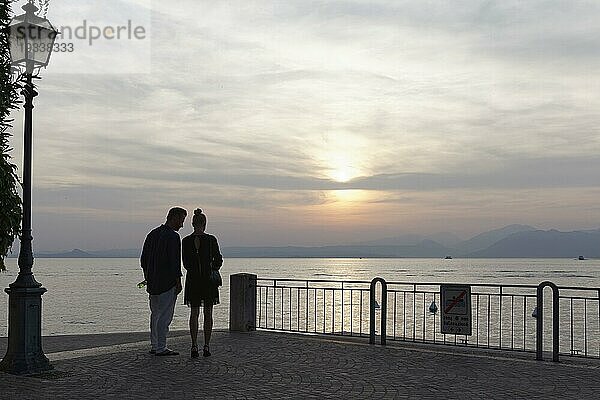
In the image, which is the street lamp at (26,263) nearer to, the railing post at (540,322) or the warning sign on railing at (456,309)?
the warning sign on railing at (456,309)

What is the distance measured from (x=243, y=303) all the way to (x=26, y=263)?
16.9ft

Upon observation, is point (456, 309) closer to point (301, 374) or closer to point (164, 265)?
point (301, 374)

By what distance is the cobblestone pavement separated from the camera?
8367 mm

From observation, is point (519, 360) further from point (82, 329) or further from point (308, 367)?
point (82, 329)

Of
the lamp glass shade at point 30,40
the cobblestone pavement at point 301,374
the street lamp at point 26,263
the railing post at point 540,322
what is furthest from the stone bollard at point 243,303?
the lamp glass shade at point 30,40

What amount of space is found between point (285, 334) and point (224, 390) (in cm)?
530

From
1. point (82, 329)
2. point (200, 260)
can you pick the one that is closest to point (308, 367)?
point (200, 260)

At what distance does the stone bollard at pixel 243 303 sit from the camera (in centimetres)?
1395

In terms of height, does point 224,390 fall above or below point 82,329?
above

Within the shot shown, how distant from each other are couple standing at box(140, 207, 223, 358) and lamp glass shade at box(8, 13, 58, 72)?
9.29 feet

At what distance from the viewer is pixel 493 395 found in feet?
27.2

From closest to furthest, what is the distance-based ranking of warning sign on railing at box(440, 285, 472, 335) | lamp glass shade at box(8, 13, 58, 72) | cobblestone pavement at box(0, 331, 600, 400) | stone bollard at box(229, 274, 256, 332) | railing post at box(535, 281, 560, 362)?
cobblestone pavement at box(0, 331, 600, 400) < lamp glass shade at box(8, 13, 58, 72) < railing post at box(535, 281, 560, 362) < warning sign on railing at box(440, 285, 472, 335) < stone bollard at box(229, 274, 256, 332)

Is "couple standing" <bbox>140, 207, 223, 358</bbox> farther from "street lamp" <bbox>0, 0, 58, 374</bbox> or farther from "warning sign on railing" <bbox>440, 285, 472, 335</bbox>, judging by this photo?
"warning sign on railing" <bbox>440, 285, 472, 335</bbox>

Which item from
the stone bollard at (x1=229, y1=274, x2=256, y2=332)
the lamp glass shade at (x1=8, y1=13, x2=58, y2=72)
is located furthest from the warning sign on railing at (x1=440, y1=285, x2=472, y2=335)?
the lamp glass shade at (x1=8, y1=13, x2=58, y2=72)
